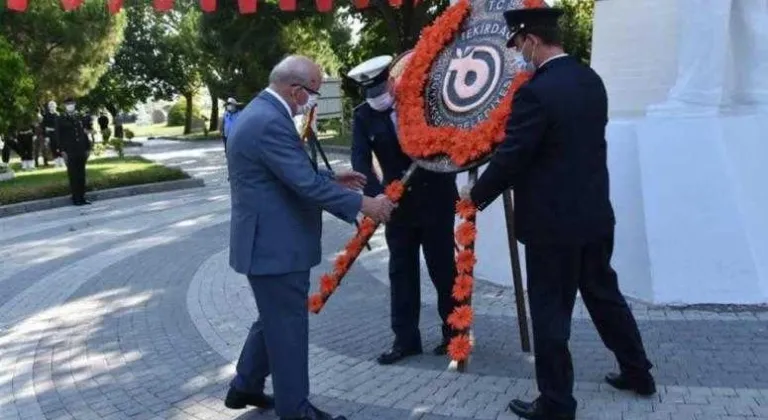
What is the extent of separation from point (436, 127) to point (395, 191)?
17.5 inches

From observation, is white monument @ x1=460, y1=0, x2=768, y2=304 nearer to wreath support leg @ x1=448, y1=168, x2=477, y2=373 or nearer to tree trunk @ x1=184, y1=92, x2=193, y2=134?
wreath support leg @ x1=448, y1=168, x2=477, y2=373

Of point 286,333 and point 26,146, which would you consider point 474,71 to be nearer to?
point 286,333

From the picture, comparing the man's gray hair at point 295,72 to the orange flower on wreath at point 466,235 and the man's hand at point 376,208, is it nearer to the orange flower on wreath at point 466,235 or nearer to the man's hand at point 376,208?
the man's hand at point 376,208

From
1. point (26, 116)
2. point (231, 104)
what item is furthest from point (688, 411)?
point (26, 116)

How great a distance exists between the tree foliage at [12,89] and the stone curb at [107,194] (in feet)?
10.9

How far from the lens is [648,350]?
5.19m

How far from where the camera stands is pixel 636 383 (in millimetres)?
4430

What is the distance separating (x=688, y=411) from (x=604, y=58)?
353cm

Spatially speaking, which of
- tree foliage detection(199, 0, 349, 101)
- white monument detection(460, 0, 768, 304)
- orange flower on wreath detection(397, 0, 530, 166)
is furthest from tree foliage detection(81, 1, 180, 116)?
orange flower on wreath detection(397, 0, 530, 166)

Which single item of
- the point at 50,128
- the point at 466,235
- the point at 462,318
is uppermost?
the point at 50,128

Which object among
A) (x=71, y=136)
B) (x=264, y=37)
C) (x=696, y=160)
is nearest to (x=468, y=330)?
(x=696, y=160)

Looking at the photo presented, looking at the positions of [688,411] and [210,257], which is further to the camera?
[210,257]

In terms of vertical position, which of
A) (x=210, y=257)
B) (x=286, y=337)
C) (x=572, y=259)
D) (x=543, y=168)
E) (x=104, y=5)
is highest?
(x=104, y=5)

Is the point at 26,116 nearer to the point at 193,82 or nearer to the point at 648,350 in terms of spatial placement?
the point at 648,350
